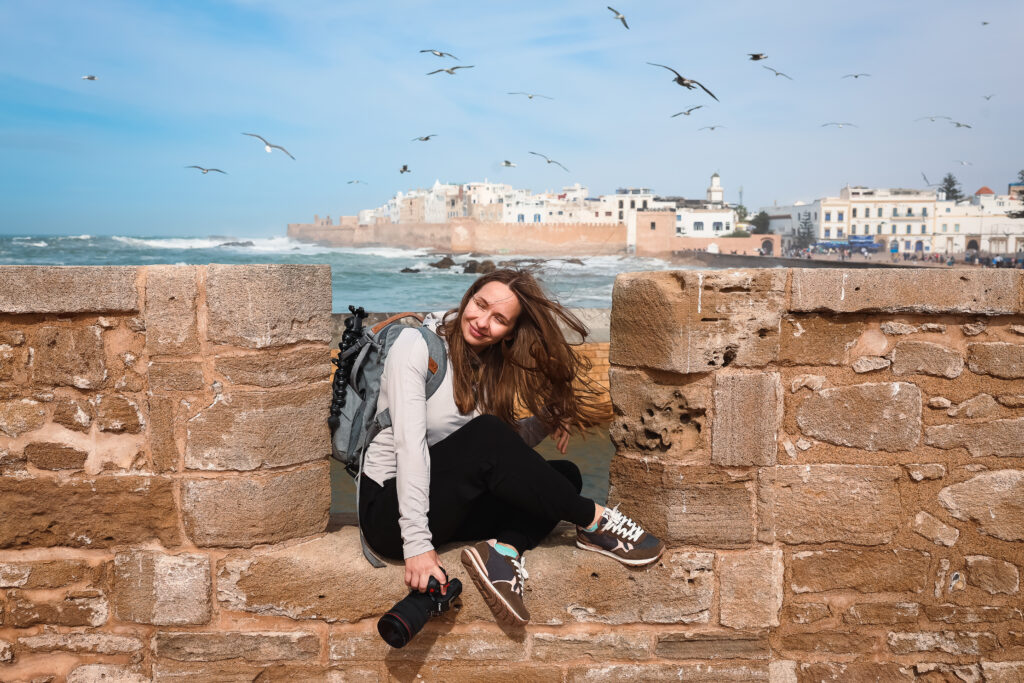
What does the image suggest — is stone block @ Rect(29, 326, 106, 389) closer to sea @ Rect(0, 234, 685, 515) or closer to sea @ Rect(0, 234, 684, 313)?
Answer: sea @ Rect(0, 234, 685, 515)

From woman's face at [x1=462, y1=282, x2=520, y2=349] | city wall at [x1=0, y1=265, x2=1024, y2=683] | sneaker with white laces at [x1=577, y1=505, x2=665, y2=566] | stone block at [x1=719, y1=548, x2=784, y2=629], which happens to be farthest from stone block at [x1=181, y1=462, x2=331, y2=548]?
stone block at [x1=719, y1=548, x2=784, y2=629]

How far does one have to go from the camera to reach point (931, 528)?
8.23 ft

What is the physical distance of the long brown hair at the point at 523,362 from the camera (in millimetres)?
2439

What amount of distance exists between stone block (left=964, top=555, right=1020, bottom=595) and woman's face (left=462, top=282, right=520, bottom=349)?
1.65 m

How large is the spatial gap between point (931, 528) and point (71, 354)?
8.85ft

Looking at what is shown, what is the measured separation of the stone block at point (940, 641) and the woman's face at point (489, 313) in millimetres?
1600

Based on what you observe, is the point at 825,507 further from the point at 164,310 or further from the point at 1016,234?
the point at 1016,234

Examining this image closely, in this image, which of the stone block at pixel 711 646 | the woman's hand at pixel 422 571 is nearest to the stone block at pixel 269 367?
the woman's hand at pixel 422 571

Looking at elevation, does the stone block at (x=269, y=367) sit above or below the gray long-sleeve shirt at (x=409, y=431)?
above

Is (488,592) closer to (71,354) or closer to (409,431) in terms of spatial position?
(409,431)

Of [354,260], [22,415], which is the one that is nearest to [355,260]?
[354,260]

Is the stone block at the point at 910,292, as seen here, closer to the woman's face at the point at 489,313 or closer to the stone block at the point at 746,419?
the stone block at the point at 746,419

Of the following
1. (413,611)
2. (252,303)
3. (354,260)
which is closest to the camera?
(413,611)

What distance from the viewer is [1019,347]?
2.42 metres
